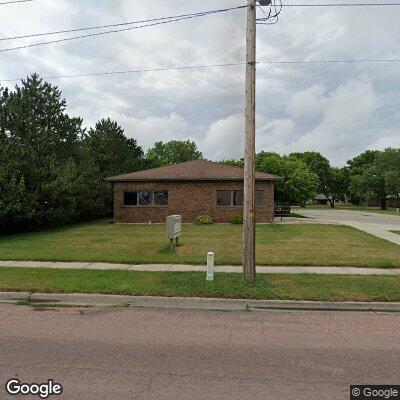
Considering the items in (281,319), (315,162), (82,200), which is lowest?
(281,319)

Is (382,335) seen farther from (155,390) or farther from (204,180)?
(204,180)

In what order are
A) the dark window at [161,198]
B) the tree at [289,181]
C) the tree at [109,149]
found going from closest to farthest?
1. the dark window at [161,198]
2. the tree at [109,149]
3. the tree at [289,181]

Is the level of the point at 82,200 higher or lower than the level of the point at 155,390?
higher

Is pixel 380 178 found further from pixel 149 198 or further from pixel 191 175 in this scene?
pixel 149 198

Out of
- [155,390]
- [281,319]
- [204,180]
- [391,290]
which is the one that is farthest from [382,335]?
[204,180]

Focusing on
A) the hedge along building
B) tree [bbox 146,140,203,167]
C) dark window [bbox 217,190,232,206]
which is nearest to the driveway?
the hedge along building

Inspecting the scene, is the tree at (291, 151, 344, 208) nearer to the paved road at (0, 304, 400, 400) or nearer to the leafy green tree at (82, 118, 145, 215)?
the leafy green tree at (82, 118, 145, 215)

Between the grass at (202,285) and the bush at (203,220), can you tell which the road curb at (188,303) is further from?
the bush at (203,220)

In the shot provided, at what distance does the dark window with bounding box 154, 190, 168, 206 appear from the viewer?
26141 millimetres

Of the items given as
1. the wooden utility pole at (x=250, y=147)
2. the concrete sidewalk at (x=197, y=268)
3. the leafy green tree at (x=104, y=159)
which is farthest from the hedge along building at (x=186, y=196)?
the wooden utility pole at (x=250, y=147)

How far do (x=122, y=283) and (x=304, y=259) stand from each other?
595 centimetres

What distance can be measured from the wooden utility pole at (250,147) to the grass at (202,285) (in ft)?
2.06

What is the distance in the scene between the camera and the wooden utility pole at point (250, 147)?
862 centimetres

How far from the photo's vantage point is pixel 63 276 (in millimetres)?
9430
